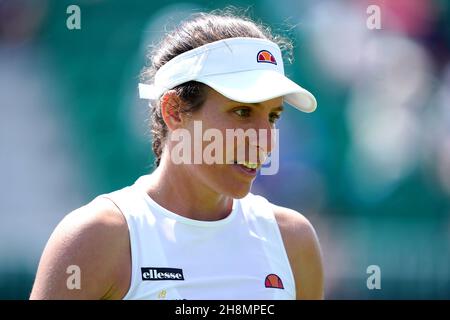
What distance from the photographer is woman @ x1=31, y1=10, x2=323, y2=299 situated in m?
2.04

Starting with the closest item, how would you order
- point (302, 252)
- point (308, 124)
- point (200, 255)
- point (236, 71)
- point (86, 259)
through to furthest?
1. point (86, 259)
2. point (200, 255)
3. point (236, 71)
4. point (302, 252)
5. point (308, 124)

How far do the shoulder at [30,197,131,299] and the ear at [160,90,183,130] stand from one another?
0.46 m

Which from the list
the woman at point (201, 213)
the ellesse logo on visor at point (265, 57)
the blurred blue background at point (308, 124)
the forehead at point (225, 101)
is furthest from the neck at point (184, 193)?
the blurred blue background at point (308, 124)

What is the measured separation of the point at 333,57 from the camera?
563 centimetres

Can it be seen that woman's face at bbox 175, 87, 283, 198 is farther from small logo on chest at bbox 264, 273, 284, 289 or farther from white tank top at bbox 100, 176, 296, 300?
small logo on chest at bbox 264, 273, 284, 289

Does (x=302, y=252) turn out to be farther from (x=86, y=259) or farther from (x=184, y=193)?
(x=86, y=259)

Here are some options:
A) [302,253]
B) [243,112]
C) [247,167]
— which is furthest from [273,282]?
[243,112]

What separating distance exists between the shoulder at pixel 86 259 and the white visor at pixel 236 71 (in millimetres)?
548

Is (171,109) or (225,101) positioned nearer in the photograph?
(225,101)

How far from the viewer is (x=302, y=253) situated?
244cm

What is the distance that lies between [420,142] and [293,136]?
1.03 m

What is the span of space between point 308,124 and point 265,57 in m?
3.22

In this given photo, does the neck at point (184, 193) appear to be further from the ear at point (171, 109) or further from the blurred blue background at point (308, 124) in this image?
the blurred blue background at point (308, 124)
